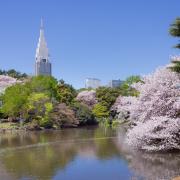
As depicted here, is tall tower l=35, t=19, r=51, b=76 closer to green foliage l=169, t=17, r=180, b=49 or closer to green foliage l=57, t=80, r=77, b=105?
green foliage l=57, t=80, r=77, b=105

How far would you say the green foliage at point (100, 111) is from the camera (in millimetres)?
58344

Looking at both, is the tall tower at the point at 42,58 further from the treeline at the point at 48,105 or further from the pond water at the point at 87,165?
the pond water at the point at 87,165

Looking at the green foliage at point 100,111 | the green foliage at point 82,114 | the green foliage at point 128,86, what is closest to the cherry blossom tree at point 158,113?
the green foliage at point 128,86

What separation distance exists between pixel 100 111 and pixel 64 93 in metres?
6.65

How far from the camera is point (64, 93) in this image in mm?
55500

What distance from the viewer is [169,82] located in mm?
20844

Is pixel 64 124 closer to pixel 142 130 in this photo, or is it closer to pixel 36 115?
pixel 36 115

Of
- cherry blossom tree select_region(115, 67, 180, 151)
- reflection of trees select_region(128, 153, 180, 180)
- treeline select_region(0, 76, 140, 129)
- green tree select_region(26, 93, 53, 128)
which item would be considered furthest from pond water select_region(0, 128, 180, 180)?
green tree select_region(26, 93, 53, 128)

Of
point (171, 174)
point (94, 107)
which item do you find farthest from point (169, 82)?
point (94, 107)

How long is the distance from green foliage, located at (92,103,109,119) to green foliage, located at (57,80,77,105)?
402 centimetres

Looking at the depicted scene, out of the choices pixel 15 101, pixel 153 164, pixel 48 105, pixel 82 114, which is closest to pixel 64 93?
pixel 82 114

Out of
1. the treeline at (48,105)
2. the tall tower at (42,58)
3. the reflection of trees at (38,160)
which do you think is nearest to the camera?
the reflection of trees at (38,160)

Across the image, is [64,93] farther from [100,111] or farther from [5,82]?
[5,82]

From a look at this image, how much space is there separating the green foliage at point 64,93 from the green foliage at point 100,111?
4.02 metres
